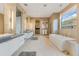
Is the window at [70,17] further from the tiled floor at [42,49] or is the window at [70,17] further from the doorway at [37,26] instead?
the doorway at [37,26]

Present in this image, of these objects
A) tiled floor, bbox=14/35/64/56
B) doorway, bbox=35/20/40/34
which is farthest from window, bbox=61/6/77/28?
doorway, bbox=35/20/40/34

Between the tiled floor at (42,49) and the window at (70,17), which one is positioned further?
the window at (70,17)

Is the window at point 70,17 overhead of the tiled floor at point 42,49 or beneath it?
overhead

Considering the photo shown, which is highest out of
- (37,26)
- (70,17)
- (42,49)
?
(70,17)

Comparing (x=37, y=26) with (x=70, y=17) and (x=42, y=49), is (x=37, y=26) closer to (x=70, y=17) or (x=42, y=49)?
(x=70, y=17)

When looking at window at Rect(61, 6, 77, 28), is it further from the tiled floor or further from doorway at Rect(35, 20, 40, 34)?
doorway at Rect(35, 20, 40, 34)

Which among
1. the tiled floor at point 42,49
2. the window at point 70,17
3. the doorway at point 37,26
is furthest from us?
the doorway at point 37,26

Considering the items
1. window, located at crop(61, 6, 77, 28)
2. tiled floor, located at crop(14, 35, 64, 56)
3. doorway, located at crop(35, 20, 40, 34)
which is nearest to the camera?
tiled floor, located at crop(14, 35, 64, 56)

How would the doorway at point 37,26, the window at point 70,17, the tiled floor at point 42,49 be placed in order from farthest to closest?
the doorway at point 37,26 → the window at point 70,17 → the tiled floor at point 42,49

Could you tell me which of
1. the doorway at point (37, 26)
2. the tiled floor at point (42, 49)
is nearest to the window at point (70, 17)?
the tiled floor at point (42, 49)

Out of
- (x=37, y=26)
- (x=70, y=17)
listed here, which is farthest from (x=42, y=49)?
(x=37, y=26)

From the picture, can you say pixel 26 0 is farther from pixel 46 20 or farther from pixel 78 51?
pixel 46 20

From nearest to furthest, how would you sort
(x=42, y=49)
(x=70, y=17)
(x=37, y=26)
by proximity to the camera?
(x=42, y=49) → (x=70, y=17) → (x=37, y=26)

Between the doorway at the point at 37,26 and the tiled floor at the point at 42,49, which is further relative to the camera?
the doorway at the point at 37,26
